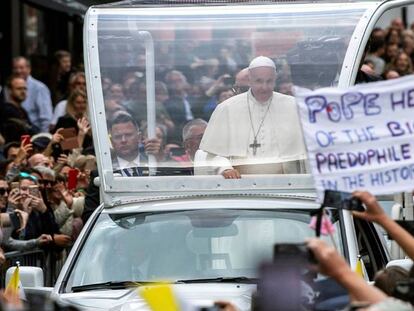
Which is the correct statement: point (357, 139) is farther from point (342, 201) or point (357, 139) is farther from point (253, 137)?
point (253, 137)

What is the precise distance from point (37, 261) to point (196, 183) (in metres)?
2.61

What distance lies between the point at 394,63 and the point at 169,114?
9.74 m

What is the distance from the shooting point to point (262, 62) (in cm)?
1177

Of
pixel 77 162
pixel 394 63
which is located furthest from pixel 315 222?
pixel 394 63

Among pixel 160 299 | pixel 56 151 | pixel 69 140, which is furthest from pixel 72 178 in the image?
pixel 160 299

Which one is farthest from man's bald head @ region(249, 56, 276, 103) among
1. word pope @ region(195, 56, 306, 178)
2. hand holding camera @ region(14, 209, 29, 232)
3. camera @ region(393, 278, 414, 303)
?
camera @ region(393, 278, 414, 303)

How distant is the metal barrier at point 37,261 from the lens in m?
12.4

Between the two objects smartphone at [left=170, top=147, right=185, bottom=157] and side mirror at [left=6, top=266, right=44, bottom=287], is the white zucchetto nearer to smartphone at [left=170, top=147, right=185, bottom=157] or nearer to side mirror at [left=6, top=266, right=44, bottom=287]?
smartphone at [left=170, top=147, right=185, bottom=157]

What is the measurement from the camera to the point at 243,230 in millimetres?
9867

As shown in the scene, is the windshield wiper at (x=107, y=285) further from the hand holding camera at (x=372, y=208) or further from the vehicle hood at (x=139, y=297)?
the hand holding camera at (x=372, y=208)

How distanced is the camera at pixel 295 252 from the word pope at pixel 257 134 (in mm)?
4525

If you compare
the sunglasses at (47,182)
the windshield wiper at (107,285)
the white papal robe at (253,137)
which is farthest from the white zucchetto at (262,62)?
the sunglasses at (47,182)

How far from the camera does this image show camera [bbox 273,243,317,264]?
6219 mm

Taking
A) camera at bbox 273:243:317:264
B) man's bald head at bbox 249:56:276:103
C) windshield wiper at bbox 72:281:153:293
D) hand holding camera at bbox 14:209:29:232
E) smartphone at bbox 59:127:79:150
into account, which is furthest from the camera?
smartphone at bbox 59:127:79:150
